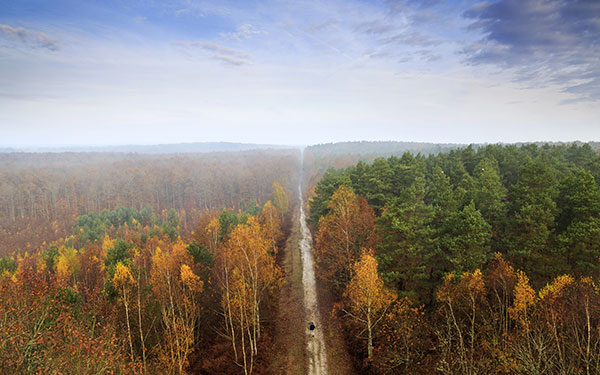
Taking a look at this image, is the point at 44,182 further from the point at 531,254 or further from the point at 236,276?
A: the point at 531,254

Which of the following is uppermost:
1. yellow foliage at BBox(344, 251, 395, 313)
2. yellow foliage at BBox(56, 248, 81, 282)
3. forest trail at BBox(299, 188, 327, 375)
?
yellow foliage at BBox(344, 251, 395, 313)

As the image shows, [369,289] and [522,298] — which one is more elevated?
[522,298]

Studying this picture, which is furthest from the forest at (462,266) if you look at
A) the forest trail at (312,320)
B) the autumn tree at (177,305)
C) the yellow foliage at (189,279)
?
the yellow foliage at (189,279)

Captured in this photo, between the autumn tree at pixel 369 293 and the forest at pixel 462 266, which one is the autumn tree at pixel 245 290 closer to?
the forest at pixel 462 266

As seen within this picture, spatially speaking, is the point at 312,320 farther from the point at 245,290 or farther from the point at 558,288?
the point at 558,288

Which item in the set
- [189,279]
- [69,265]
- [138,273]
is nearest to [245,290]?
[189,279]

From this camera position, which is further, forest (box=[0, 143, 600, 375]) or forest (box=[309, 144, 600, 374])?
forest (box=[309, 144, 600, 374])

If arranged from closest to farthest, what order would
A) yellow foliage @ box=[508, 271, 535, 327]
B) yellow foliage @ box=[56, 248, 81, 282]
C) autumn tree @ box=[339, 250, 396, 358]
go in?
yellow foliage @ box=[508, 271, 535, 327] < autumn tree @ box=[339, 250, 396, 358] < yellow foliage @ box=[56, 248, 81, 282]

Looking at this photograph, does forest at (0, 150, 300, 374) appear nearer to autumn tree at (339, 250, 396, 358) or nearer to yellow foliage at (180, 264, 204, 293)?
yellow foliage at (180, 264, 204, 293)

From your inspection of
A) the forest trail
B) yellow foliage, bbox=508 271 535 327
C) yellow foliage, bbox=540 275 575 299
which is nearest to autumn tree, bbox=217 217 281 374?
the forest trail

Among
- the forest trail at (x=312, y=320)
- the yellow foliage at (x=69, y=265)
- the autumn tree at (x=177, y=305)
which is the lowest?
the yellow foliage at (x=69, y=265)

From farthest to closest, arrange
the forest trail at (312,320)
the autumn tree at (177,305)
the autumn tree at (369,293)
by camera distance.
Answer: the forest trail at (312,320) → the autumn tree at (177,305) → the autumn tree at (369,293)
